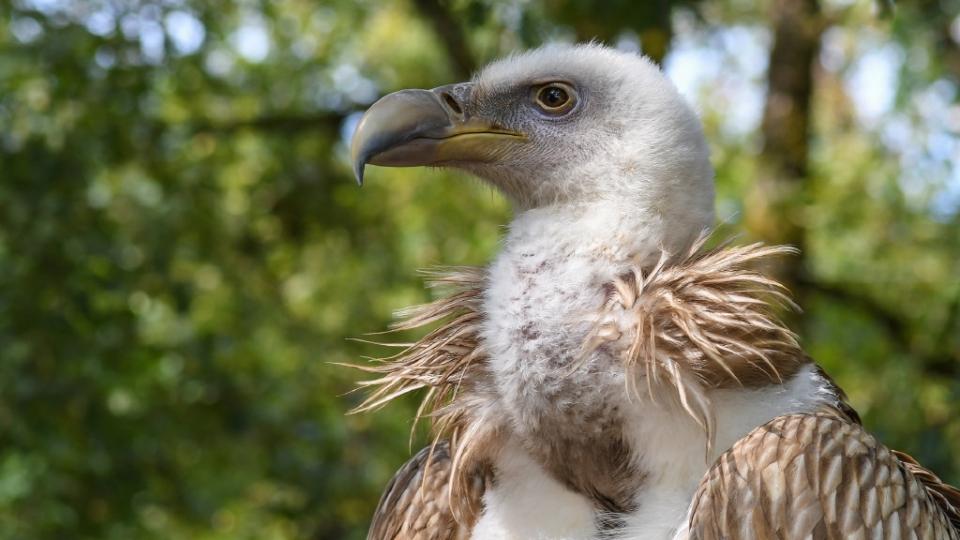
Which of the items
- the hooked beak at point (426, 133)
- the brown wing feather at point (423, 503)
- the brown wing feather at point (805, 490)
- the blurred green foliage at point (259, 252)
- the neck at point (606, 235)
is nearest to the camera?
the brown wing feather at point (805, 490)

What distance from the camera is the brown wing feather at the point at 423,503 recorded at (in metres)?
2.63

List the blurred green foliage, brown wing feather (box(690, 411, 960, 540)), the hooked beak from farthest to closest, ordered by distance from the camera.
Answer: the blurred green foliage
the hooked beak
brown wing feather (box(690, 411, 960, 540))

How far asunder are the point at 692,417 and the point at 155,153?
5.54 metres

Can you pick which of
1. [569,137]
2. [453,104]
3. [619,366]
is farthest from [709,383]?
[453,104]

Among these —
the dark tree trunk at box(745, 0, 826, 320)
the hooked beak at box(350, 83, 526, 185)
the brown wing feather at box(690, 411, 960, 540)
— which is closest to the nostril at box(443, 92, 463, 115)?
the hooked beak at box(350, 83, 526, 185)

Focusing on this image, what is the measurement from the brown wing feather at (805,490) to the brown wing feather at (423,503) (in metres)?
0.68

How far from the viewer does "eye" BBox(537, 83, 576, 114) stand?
2.70 meters

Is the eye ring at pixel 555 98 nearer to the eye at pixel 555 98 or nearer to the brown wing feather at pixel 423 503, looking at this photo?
the eye at pixel 555 98

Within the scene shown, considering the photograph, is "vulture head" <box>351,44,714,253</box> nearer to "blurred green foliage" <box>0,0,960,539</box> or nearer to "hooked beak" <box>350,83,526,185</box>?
"hooked beak" <box>350,83,526,185</box>

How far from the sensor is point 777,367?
2307 mm

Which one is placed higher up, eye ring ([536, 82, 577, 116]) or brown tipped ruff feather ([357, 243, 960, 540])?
eye ring ([536, 82, 577, 116])

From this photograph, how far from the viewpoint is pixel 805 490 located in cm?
209

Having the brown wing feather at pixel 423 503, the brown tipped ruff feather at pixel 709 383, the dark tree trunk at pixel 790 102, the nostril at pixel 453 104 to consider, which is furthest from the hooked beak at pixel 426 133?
the dark tree trunk at pixel 790 102

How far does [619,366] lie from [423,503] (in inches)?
31.3
